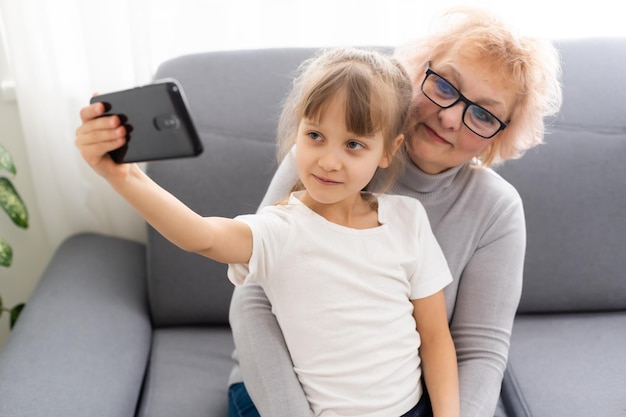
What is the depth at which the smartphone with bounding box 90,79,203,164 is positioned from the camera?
78 cm

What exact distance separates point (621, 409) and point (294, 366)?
31.7 inches

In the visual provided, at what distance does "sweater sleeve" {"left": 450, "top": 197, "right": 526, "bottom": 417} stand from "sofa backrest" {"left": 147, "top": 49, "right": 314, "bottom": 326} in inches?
22.4

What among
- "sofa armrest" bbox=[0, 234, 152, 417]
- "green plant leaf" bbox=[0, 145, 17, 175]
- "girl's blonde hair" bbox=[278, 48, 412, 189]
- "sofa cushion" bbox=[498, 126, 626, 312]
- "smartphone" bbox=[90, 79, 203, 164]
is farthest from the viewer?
"sofa cushion" bbox=[498, 126, 626, 312]

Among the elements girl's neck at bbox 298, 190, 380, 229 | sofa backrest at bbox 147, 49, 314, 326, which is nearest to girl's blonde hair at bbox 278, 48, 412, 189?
girl's neck at bbox 298, 190, 380, 229

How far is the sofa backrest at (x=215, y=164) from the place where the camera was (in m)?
1.53

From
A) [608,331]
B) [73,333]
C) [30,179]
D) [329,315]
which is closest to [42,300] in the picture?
[73,333]

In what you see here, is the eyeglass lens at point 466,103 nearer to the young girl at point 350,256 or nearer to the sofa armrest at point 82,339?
the young girl at point 350,256

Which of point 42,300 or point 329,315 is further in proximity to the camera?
point 42,300

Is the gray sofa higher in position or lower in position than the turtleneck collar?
→ lower

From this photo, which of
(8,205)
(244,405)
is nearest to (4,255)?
(8,205)

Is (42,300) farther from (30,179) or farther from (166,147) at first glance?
(166,147)

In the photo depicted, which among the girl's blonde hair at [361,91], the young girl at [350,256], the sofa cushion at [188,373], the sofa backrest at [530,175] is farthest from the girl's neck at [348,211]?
the sofa cushion at [188,373]

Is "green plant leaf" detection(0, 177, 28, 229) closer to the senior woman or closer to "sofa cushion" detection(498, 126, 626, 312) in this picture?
the senior woman

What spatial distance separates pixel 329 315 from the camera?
1053 mm
